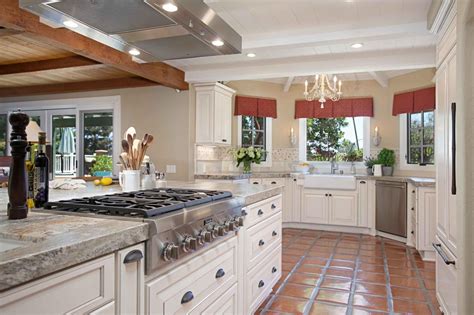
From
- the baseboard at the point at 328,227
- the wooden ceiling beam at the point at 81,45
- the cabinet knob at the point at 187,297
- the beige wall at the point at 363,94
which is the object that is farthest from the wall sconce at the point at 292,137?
the cabinet knob at the point at 187,297

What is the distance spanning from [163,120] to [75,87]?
1.55 m

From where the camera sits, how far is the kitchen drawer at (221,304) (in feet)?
5.96

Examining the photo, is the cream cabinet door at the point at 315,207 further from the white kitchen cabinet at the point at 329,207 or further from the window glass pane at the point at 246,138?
the window glass pane at the point at 246,138

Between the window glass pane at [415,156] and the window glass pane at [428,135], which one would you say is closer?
the window glass pane at [428,135]

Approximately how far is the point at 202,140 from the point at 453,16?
3637 mm

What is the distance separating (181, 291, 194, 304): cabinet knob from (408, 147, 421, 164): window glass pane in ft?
15.9

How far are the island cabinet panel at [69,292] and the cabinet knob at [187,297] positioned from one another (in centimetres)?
48

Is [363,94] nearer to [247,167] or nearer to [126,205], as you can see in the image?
[247,167]

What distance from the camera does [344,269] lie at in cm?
381

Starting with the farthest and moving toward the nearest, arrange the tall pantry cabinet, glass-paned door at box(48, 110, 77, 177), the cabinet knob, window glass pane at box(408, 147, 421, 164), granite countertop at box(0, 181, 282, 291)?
glass-paned door at box(48, 110, 77, 177) < window glass pane at box(408, 147, 421, 164) < the tall pantry cabinet < the cabinet knob < granite countertop at box(0, 181, 282, 291)

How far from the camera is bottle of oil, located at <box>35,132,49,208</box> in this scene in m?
1.66

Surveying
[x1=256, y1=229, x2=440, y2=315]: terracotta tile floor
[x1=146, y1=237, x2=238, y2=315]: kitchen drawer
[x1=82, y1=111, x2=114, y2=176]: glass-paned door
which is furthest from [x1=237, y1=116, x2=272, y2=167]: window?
[x1=146, y1=237, x2=238, y2=315]: kitchen drawer

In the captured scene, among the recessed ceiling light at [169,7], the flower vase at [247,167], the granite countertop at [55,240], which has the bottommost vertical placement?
the granite countertop at [55,240]

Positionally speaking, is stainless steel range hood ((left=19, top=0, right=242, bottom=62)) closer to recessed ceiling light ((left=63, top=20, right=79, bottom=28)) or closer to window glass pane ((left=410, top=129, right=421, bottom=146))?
recessed ceiling light ((left=63, top=20, right=79, bottom=28))
